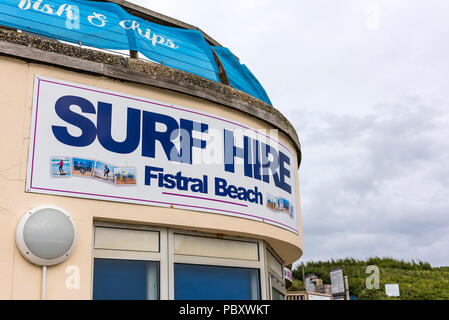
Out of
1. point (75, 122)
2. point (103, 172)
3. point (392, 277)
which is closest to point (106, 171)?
point (103, 172)

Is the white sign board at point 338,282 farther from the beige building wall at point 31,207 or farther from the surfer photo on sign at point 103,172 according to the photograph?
the surfer photo on sign at point 103,172

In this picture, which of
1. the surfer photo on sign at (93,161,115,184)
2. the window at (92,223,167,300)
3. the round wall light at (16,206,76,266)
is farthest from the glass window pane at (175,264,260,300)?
the round wall light at (16,206,76,266)

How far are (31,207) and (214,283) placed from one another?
8.37 feet

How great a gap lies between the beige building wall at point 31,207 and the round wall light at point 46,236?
0.29 feet

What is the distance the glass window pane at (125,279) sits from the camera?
602cm

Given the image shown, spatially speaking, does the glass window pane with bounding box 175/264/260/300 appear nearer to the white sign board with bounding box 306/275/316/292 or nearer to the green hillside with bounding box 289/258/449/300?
the white sign board with bounding box 306/275/316/292

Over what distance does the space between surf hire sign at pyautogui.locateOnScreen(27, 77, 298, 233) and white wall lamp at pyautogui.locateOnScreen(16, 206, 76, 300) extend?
0.29m

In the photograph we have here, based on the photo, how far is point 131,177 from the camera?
6.38m

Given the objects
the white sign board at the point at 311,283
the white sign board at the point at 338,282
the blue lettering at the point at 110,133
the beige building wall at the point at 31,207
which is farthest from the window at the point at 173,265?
the white sign board at the point at 311,283

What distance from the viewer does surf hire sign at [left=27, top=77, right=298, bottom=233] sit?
5996 mm

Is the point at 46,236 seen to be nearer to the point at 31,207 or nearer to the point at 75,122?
the point at 31,207

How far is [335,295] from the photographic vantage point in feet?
50.6

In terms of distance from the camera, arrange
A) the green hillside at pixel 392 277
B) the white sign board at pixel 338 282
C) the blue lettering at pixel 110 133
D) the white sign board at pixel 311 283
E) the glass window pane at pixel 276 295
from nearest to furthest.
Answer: the blue lettering at pixel 110 133
the glass window pane at pixel 276 295
the white sign board at pixel 338 282
the white sign board at pixel 311 283
the green hillside at pixel 392 277

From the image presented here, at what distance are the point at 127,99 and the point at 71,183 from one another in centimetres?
134
